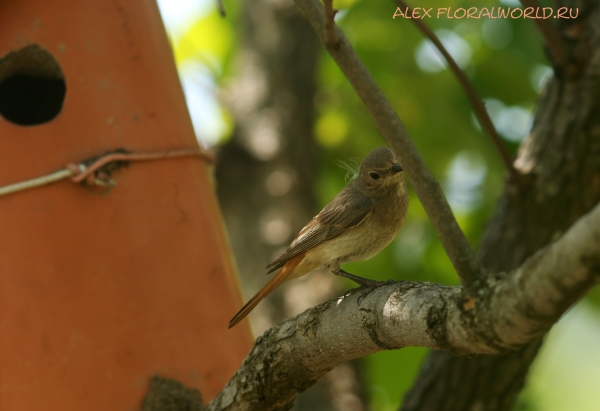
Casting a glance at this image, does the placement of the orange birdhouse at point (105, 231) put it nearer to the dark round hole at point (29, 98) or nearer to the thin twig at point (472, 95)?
the dark round hole at point (29, 98)

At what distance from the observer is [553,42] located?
4.04 metres

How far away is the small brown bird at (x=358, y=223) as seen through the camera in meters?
4.44

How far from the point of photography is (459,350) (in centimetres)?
221

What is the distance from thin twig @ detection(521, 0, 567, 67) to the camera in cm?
392

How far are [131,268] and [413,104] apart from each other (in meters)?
3.94

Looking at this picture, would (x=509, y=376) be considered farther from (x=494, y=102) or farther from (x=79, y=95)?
(x=79, y=95)

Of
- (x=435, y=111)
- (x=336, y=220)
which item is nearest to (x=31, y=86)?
(x=336, y=220)

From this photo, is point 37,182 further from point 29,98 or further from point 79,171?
point 29,98

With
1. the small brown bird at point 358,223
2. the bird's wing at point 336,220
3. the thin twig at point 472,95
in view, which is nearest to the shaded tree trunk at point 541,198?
the thin twig at point 472,95

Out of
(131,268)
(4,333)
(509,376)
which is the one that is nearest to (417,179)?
(131,268)

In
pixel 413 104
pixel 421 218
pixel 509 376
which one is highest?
pixel 413 104

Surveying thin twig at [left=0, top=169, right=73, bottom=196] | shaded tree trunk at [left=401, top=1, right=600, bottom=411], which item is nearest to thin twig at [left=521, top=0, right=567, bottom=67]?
shaded tree trunk at [left=401, top=1, right=600, bottom=411]

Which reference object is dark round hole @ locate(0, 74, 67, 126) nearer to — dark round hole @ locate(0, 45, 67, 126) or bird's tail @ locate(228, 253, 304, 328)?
dark round hole @ locate(0, 45, 67, 126)

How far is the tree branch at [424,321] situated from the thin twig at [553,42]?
75.7 inches
